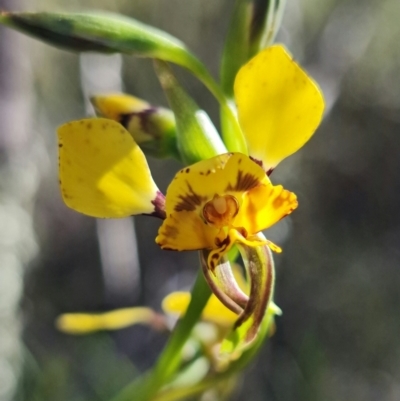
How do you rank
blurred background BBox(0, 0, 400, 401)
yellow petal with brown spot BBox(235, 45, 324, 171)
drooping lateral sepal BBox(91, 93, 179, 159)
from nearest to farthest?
yellow petal with brown spot BBox(235, 45, 324, 171) < drooping lateral sepal BBox(91, 93, 179, 159) < blurred background BBox(0, 0, 400, 401)

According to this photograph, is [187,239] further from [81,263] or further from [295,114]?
[81,263]

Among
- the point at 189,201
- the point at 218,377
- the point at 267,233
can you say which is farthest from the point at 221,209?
the point at 267,233

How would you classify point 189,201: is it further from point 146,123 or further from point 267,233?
point 267,233

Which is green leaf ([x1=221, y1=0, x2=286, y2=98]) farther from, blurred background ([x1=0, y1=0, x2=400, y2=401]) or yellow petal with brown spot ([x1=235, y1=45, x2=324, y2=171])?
blurred background ([x1=0, y1=0, x2=400, y2=401])

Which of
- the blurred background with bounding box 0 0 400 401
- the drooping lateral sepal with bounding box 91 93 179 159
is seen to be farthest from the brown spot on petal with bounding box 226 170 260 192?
the blurred background with bounding box 0 0 400 401

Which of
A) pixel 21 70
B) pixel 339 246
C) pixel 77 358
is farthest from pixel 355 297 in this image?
pixel 21 70
